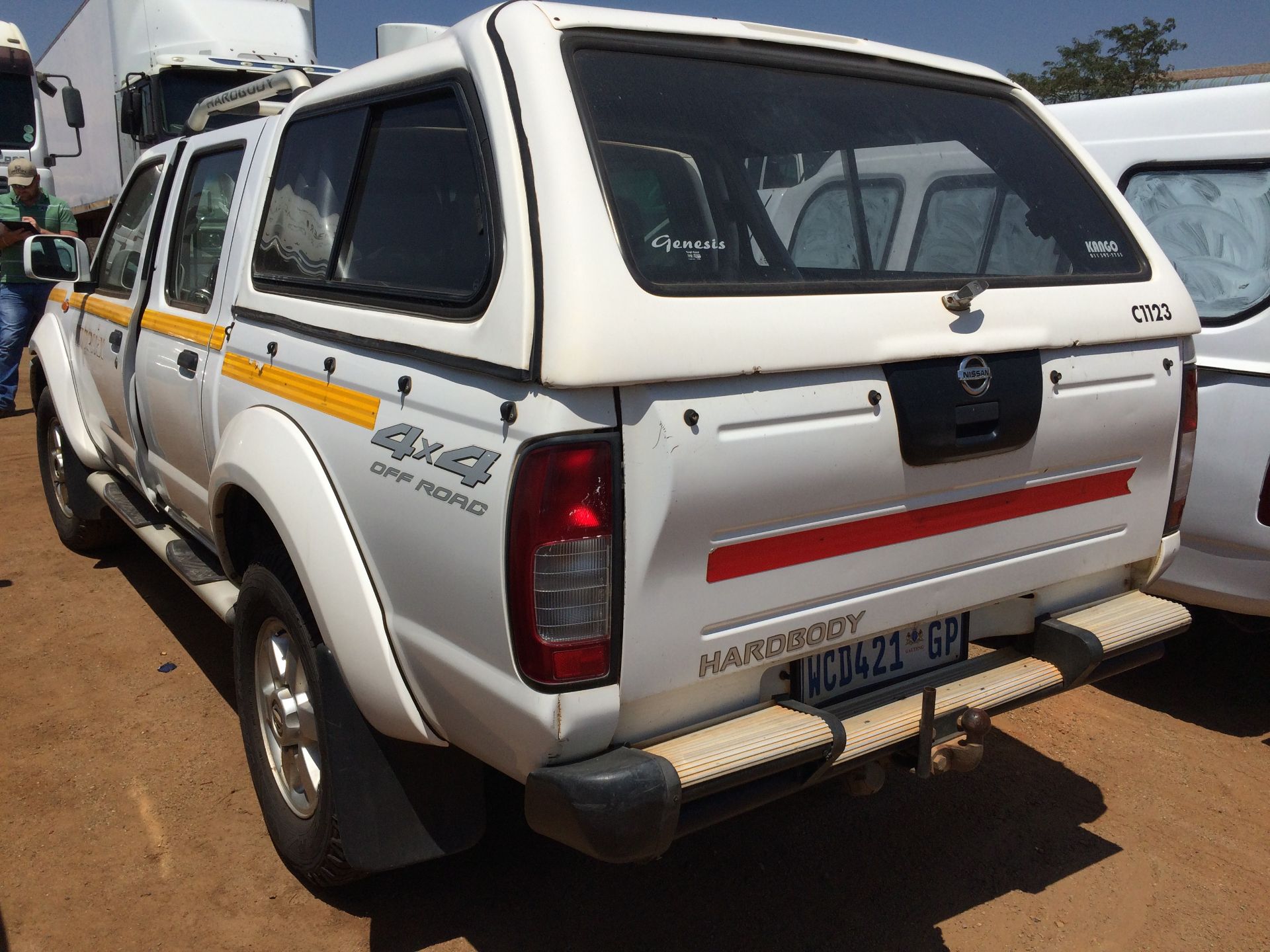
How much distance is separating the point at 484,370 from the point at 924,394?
0.89 m

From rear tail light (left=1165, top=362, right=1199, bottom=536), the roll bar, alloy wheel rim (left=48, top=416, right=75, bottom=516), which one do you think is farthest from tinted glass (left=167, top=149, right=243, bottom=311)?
rear tail light (left=1165, top=362, right=1199, bottom=536)

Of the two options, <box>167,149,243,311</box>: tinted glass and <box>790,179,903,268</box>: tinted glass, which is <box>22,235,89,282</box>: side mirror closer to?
<box>167,149,243,311</box>: tinted glass

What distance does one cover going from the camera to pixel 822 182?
9.54ft

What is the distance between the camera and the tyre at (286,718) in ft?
8.27

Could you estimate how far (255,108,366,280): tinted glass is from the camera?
2.74m

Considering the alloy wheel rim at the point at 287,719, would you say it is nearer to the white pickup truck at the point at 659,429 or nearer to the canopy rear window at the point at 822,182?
the white pickup truck at the point at 659,429

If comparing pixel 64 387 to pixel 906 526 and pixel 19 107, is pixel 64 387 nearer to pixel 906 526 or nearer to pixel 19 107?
pixel 906 526

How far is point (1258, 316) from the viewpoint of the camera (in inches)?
141

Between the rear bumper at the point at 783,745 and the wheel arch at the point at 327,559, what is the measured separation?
0.39 m

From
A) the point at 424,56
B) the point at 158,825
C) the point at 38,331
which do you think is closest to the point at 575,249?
the point at 424,56

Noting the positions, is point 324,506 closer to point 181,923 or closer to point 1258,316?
point 181,923

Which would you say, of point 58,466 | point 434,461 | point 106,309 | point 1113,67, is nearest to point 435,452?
point 434,461

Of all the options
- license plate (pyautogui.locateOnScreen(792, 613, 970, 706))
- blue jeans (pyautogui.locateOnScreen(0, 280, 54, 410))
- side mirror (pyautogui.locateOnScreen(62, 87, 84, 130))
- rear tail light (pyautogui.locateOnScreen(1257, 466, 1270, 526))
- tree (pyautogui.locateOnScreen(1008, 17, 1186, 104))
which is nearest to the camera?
license plate (pyautogui.locateOnScreen(792, 613, 970, 706))

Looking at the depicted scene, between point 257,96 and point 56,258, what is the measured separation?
121 centimetres
